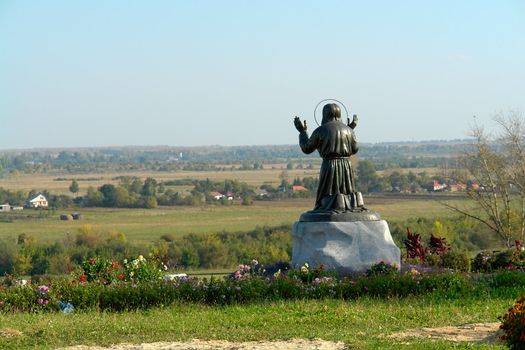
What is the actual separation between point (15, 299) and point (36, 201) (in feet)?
256

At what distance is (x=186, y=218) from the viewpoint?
75188 mm

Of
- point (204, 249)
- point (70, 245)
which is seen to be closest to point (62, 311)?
point (204, 249)

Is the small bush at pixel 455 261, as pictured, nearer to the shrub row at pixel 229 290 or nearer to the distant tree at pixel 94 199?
the shrub row at pixel 229 290

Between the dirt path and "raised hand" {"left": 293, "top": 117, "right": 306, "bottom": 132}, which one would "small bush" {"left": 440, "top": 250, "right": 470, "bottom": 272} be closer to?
"raised hand" {"left": 293, "top": 117, "right": 306, "bottom": 132}

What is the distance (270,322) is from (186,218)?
6302cm

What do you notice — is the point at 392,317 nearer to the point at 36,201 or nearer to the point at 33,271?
the point at 33,271

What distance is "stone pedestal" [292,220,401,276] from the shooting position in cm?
1653

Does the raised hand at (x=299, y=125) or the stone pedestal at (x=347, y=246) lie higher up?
the raised hand at (x=299, y=125)

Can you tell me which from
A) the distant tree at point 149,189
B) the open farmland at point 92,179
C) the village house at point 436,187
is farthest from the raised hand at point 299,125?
the open farmland at point 92,179

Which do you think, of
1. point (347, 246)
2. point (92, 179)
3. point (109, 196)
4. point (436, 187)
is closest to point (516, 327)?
point (347, 246)

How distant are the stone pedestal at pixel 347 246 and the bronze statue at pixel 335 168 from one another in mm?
379

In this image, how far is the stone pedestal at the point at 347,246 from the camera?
1653cm

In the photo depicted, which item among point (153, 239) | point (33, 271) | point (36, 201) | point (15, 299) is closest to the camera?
point (15, 299)

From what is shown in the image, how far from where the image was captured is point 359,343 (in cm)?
1098
